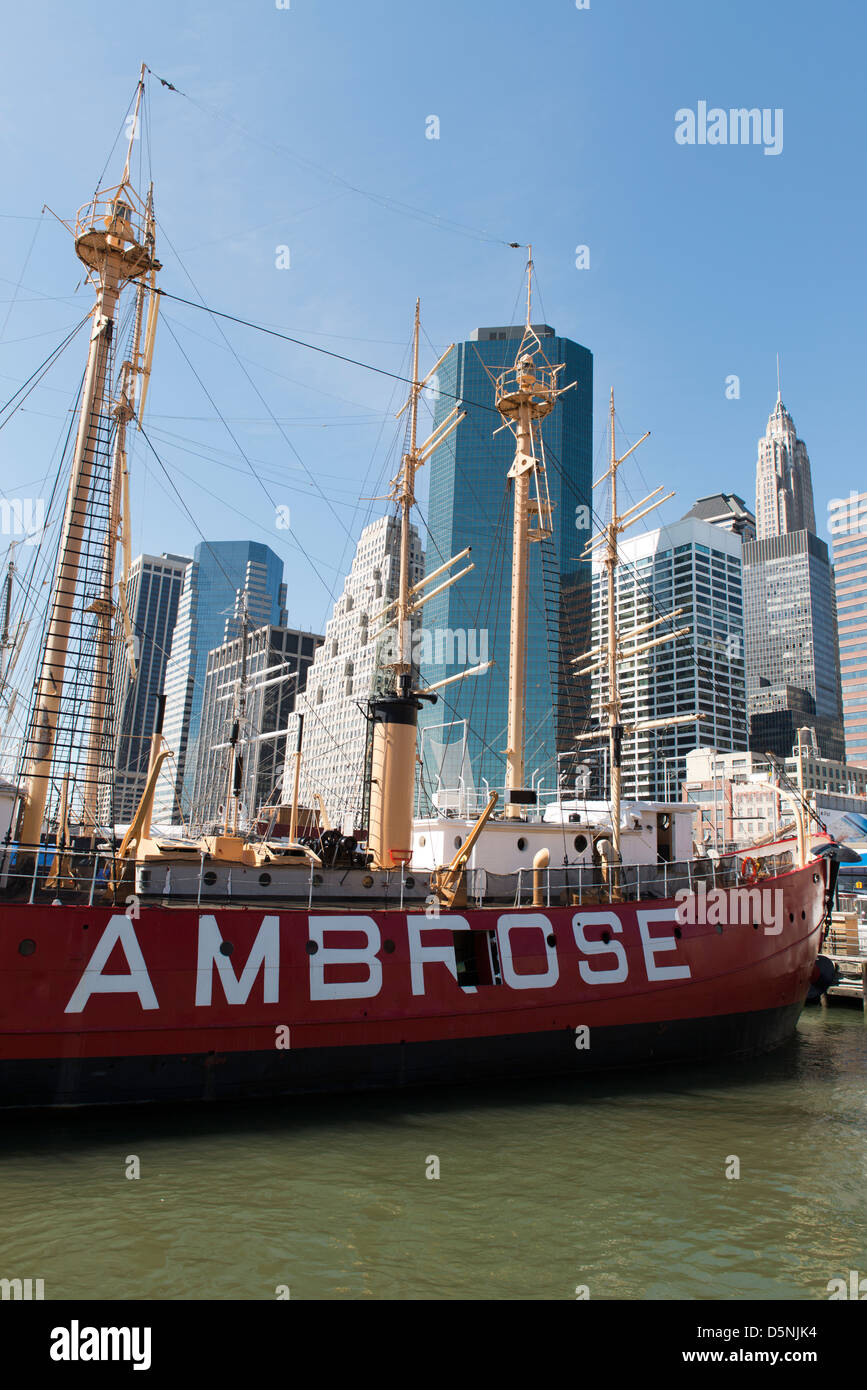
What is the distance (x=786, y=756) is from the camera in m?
153

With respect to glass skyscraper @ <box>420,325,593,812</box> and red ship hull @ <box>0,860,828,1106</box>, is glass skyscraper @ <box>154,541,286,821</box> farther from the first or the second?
red ship hull @ <box>0,860,828,1106</box>

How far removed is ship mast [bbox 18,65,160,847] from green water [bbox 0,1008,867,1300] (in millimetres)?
5776

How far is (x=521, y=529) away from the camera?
21.7m

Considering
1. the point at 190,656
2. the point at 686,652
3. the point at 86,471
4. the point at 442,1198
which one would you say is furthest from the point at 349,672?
the point at 442,1198

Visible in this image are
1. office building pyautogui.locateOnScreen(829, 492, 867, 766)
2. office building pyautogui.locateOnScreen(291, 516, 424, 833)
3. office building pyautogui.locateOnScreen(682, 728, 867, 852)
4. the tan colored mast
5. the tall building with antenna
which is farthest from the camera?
the tall building with antenna

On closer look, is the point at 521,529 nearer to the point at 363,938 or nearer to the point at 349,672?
the point at 363,938

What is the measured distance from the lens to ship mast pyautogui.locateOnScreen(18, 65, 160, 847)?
46.9 ft

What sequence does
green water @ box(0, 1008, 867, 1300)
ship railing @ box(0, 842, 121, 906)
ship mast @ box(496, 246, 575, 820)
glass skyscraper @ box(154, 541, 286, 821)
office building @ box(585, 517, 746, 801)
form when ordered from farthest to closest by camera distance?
1. glass skyscraper @ box(154, 541, 286, 821)
2. office building @ box(585, 517, 746, 801)
3. ship mast @ box(496, 246, 575, 820)
4. ship railing @ box(0, 842, 121, 906)
5. green water @ box(0, 1008, 867, 1300)

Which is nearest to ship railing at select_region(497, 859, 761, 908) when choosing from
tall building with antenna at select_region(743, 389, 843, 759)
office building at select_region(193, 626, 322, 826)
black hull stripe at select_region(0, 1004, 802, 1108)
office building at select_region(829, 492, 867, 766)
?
black hull stripe at select_region(0, 1004, 802, 1108)

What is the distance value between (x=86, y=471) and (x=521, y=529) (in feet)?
35.6

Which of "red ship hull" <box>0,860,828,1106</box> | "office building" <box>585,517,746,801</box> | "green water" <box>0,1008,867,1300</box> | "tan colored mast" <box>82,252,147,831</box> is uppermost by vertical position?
"office building" <box>585,517,746,801</box>

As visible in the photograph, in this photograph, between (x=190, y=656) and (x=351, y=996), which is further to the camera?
(x=190, y=656)
